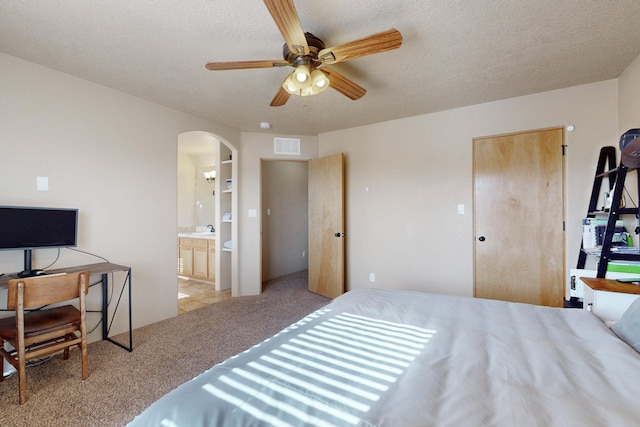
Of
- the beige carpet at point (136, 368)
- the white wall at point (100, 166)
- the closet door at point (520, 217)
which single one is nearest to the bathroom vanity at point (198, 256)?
the beige carpet at point (136, 368)

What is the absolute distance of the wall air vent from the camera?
429 centimetres

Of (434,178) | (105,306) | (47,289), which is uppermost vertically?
(434,178)

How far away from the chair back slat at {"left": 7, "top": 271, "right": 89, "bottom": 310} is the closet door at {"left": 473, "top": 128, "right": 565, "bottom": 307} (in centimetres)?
370

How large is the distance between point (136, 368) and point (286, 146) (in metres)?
3.22

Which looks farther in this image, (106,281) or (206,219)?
(206,219)

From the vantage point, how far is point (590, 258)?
8.84 ft

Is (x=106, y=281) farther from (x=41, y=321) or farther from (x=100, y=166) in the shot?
(x=100, y=166)

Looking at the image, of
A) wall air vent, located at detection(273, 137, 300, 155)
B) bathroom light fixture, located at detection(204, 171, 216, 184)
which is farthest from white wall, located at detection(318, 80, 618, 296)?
bathroom light fixture, located at detection(204, 171, 216, 184)

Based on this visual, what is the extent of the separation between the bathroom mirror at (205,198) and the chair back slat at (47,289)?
3.84 meters

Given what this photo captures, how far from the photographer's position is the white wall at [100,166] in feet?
7.36

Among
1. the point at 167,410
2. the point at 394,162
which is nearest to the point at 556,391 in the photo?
the point at 167,410

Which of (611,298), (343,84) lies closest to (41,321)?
(343,84)

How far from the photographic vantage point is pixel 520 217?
3025 mm

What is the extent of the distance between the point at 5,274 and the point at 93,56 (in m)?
1.80
